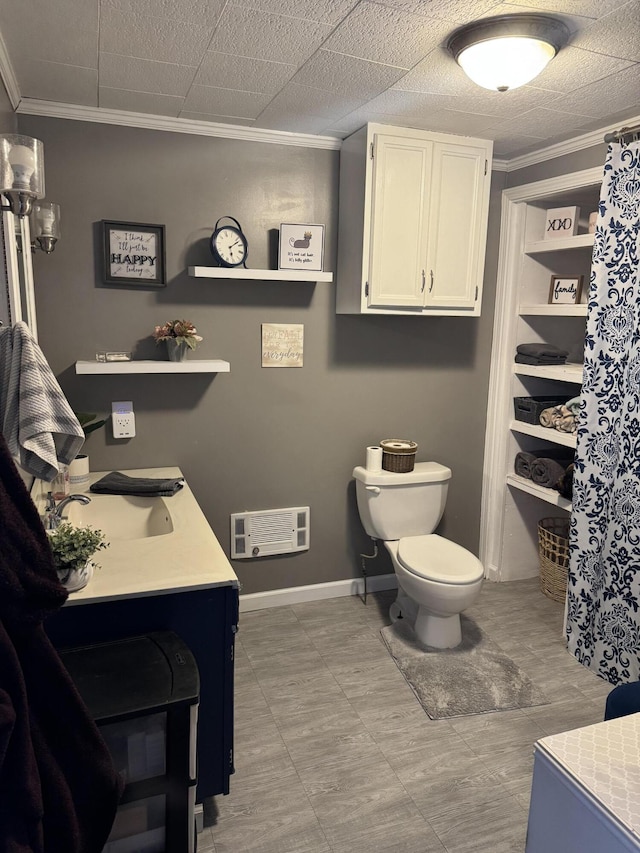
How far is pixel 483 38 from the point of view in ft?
5.76

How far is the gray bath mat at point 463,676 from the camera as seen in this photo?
96.4 inches

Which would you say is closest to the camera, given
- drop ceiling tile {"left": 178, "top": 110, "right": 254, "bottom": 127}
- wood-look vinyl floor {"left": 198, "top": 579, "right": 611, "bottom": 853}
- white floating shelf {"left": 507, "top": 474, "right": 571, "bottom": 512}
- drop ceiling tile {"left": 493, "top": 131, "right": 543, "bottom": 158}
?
wood-look vinyl floor {"left": 198, "top": 579, "right": 611, "bottom": 853}

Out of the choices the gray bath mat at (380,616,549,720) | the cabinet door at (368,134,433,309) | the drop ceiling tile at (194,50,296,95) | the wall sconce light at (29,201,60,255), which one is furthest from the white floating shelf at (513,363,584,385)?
the wall sconce light at (29,201,60,255)

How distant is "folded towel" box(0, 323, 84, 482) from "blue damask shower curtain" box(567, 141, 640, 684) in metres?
2.12

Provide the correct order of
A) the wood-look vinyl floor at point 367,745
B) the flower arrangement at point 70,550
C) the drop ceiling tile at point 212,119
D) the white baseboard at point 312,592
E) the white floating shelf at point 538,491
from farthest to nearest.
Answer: the white baseboard at point 312,592, the white floating shelf at point 538,491, the drop ceiling tile at point 212,119, the wood-look vinyl floor at point 367,745, the flower arrangement at point 70,550

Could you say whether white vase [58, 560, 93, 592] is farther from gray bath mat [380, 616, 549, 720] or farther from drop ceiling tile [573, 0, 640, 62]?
drop ceiling tile [573, 0, 640, 62]

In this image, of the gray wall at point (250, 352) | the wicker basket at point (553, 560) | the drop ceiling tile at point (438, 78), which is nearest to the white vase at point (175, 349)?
the gray wall at point (250, 352)

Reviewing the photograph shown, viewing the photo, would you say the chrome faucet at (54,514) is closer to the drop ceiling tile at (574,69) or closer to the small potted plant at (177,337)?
the small potted plant at (177,337)

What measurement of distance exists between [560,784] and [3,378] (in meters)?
1.45

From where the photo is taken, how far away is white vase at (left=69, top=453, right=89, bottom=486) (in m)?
2.54

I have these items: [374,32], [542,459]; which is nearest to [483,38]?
[374,32]

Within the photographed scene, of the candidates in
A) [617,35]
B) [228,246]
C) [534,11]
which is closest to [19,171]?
[228,246]

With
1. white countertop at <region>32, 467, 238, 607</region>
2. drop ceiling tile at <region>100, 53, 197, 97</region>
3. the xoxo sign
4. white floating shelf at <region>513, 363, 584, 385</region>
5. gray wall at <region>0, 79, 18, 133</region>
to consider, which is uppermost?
drop ceiling tile at <region>100, 53, 197, 97</region>

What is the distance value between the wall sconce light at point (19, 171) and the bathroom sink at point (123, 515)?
121 cm
